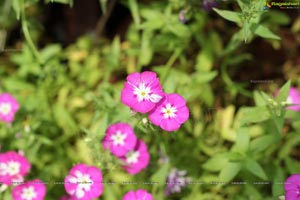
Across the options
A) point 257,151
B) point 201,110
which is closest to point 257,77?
point 201,110

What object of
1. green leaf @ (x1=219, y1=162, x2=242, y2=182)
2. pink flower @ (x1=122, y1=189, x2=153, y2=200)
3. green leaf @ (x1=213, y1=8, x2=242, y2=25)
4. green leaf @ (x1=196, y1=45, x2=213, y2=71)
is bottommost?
pink flower @ (x1=122, y1=189, x2=153, y2=200)

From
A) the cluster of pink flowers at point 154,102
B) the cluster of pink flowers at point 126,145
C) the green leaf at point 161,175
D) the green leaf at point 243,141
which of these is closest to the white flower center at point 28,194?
the cluster of pink flowers at point 126,145

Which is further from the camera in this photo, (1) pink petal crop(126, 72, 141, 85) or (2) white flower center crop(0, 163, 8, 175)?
(2) white flower center crop(0, 163, 8, 175)

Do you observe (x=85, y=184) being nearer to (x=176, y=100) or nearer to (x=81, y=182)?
(x=81, y=182)

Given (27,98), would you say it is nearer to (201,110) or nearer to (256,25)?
(201,110)

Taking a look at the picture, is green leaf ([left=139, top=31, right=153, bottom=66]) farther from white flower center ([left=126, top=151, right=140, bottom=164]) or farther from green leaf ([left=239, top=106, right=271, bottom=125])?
green leaf ([left=239, top=106, right=271, bottom=125])

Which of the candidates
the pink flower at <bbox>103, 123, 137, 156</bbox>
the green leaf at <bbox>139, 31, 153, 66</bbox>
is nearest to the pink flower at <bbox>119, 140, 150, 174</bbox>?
the pink flower at <bbox>103, 123, 137, 156</bbox>

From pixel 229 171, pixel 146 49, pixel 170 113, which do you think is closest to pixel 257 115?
pixel 229 171
